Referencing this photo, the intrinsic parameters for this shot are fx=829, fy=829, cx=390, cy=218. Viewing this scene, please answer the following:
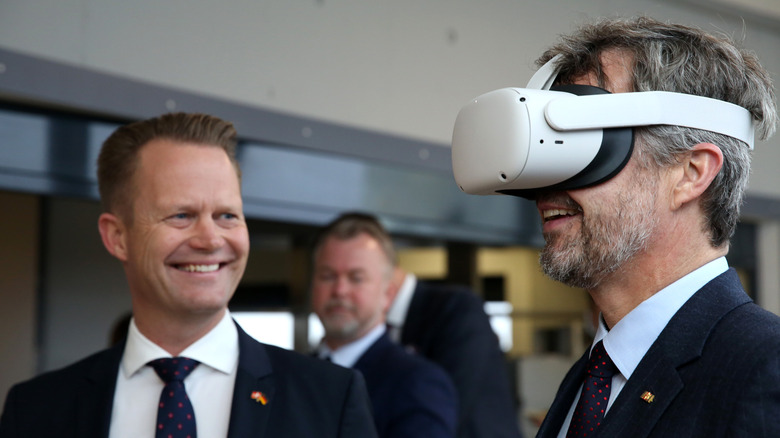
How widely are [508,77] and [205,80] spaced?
1.68 metres

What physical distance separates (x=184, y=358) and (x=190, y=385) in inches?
2.4

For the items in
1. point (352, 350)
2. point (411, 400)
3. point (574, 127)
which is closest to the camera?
point (574, 127)

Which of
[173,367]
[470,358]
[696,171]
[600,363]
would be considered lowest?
[470,358]

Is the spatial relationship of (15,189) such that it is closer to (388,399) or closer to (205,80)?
(205,80)

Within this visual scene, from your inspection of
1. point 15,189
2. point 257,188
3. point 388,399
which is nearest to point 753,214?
point 257,188

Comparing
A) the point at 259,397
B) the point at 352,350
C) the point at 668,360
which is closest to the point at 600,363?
the point at 668,360

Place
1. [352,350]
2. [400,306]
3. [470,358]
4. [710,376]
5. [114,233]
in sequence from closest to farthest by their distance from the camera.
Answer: [710,376], [114,233], [352,350], [470,358], [400,306]

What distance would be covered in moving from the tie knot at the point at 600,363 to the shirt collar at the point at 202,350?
79cm

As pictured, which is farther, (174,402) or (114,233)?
(114,233)

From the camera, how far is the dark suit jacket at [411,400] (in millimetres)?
2441

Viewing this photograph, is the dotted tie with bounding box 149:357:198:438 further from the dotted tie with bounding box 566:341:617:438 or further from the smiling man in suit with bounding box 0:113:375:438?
the dotted tie with bounding box 566:341:617:438

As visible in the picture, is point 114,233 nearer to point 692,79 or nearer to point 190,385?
point 190,385

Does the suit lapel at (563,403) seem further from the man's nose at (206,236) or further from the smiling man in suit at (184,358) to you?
the man's nose at (206,236)

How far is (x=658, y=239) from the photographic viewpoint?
50.8 inches
